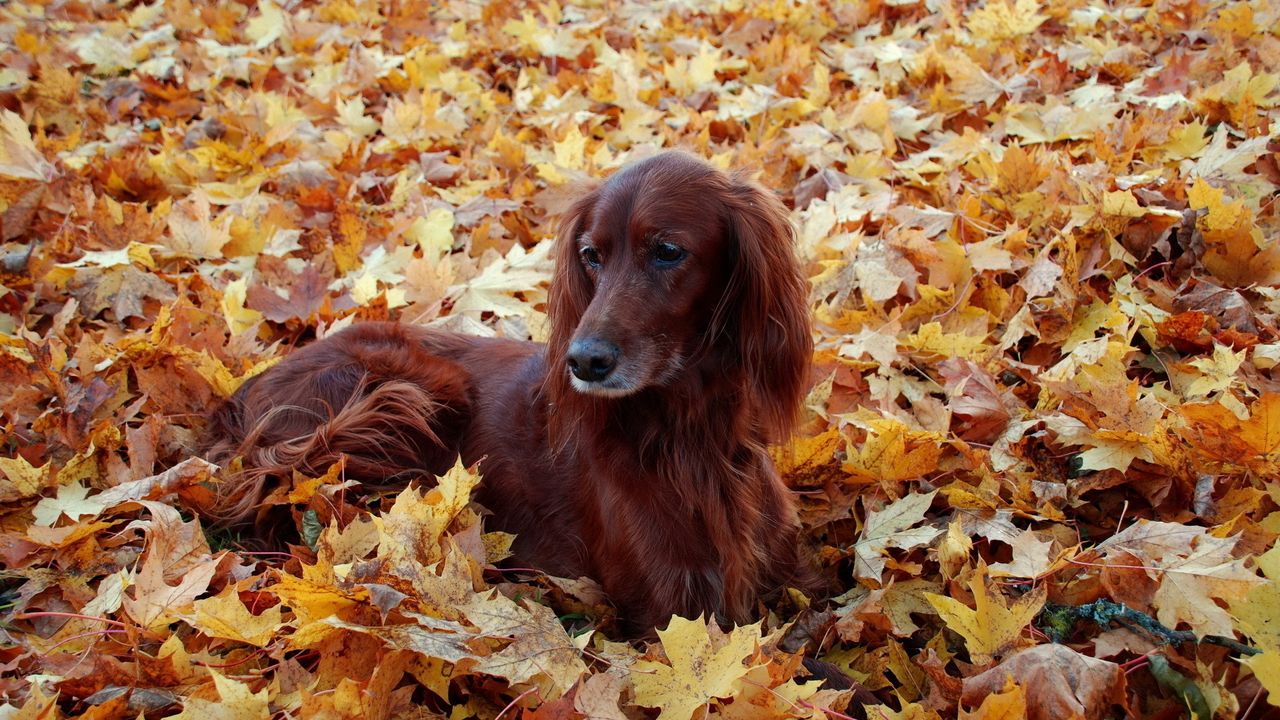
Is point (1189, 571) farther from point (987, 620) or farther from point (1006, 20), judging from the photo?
point (1006, 20)

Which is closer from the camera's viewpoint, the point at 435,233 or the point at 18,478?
the point at 18,478

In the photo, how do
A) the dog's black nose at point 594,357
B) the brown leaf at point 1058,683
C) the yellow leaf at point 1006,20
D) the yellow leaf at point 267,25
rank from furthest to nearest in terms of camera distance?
the yellow leaf at point 267,25
the yellow leaf at point 1006,20
the dog's black nose at point 594,357
the brown leaf at point 1058,683

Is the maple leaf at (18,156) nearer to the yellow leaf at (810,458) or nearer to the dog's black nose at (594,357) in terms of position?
the dog's black nose at (594,357)

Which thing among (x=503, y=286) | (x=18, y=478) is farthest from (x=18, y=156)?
(x=503, y=286)

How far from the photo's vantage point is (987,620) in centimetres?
177

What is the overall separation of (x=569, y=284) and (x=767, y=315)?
22.4 inches

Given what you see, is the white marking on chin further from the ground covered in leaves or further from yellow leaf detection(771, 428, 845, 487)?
yellow leaf detection(771, 428, 845, 487)

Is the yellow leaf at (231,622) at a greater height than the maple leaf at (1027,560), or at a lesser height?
lesser

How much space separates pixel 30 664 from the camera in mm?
1982

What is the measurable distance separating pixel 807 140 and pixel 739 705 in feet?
9.80

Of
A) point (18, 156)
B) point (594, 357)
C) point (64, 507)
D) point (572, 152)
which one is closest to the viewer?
point (594, 357)

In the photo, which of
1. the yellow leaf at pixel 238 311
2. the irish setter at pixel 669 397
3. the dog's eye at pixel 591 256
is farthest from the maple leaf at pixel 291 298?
the dog's eye at pixel 591 256

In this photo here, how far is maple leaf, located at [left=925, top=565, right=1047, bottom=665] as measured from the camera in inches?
68.7

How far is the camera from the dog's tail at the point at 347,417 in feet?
9.06
